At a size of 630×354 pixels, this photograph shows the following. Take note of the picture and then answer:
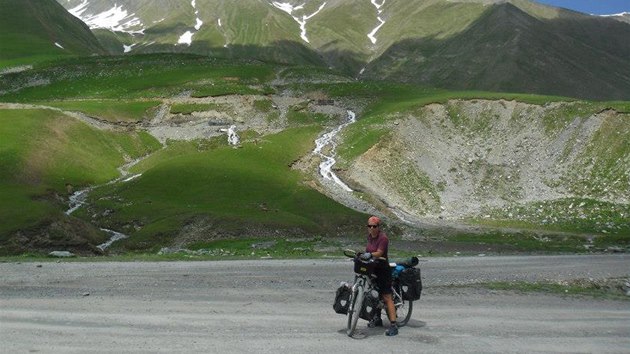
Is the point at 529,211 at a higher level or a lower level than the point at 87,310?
higher

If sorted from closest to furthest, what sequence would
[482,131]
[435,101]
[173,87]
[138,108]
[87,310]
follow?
[87,310], [482,131], [435,101], [138,108], [173,87]

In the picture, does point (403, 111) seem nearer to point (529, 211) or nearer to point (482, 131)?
point (482, 131)

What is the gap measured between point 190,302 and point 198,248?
1176 inches

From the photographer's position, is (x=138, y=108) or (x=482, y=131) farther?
(x=138, y=108)

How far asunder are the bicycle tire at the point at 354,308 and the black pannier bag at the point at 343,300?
9.3 inches

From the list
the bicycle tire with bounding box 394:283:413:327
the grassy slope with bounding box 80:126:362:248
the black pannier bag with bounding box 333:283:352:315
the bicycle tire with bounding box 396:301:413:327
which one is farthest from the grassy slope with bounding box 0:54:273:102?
the black pannier bag with bounding box 333:283:352:315

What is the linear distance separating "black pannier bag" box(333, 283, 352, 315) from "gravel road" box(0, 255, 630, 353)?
82 cm

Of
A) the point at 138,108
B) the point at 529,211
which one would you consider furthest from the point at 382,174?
the point at 138,108

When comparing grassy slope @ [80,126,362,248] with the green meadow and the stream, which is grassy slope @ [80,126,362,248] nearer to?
the green meadow

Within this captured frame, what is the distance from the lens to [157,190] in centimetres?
6838

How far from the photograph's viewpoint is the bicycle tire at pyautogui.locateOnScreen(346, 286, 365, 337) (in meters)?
18.5

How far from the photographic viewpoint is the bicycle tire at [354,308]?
18484mm

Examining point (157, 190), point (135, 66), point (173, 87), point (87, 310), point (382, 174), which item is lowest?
point (87, 310)

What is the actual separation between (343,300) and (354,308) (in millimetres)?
575
